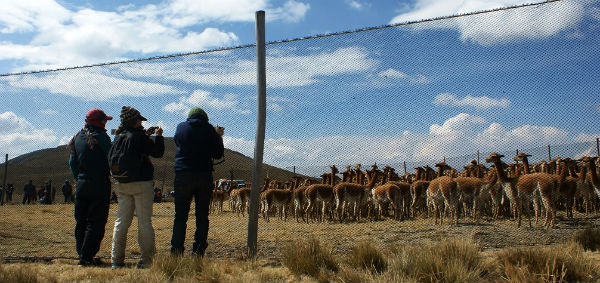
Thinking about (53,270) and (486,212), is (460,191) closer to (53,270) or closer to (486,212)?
(486,212)

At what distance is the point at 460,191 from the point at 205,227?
8.67m

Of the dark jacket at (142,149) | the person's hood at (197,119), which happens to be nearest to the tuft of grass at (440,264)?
the person's hood at (197,119)

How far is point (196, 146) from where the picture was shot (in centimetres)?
606

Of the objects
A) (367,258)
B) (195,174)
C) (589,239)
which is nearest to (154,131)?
(195,174)

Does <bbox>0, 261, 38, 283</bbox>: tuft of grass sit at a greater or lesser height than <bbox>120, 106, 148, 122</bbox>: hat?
lesser

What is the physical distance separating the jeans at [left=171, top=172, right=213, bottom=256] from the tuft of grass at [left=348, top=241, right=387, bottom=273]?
1881 millimetres

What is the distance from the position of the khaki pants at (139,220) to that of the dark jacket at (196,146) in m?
0.53

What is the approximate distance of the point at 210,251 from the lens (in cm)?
774

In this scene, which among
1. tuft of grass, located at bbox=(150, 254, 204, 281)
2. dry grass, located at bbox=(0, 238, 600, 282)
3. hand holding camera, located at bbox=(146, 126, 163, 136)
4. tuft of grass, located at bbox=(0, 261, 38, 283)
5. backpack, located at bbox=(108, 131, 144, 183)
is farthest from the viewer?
hand holding camera, located at bbox=(146, 126, 163, 136)

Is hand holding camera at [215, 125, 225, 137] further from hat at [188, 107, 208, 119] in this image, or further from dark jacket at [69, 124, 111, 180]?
dark jacket at [69, 124, 111, 180]

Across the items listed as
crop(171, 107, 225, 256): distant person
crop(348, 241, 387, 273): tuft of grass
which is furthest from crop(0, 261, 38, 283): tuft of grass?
crop(348, 241, 387, 273): tuft of grass

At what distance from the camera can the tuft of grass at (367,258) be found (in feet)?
18.2

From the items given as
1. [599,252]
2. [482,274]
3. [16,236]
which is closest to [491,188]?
[599,252]

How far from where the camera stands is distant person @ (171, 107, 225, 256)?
6.02m
